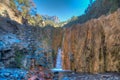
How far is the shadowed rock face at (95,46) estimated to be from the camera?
16781mm

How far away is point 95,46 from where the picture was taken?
18500 millimetres

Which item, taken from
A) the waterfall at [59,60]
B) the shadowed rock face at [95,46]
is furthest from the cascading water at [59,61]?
the shadowed rock face at [95,46]

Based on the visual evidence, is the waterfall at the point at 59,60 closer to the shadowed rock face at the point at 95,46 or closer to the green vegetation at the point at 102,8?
the shadowed rock face at the point at 95,46

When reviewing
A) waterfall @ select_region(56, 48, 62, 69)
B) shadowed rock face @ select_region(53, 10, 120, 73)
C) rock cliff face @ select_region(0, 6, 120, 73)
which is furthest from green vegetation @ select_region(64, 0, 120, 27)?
shadowed rock face @ select_region(53, 10, 120, 73)

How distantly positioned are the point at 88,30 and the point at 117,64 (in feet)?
17.1

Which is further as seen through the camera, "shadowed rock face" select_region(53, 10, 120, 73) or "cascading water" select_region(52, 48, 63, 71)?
"cascading water" select_region(52, 48, 63, 71)

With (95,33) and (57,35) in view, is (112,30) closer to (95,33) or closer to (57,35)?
(95,33)

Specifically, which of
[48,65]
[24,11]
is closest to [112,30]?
[48,65]

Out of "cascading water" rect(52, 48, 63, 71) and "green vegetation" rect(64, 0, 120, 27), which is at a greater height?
"green vegetation" rect(64, 0, 120, 27)

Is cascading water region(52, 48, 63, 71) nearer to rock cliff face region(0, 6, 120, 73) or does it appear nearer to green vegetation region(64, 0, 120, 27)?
rock cliff face region(0, 6, 120, 73)

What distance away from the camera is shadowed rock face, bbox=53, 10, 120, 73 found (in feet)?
55.1

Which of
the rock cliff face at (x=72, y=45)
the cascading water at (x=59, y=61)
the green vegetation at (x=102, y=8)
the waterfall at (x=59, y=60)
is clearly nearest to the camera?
the rock cliff face at (x=72, y=45)

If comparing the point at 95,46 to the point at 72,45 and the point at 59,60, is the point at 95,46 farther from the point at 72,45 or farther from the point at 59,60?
the point at 59,60

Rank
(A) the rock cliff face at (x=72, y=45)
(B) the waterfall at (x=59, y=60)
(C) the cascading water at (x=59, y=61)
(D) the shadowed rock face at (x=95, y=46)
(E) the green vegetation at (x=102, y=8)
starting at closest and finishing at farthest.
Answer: (D) the shadowed rock face at (x=95, y=46)
(A) the rock cliff face at (x=72, y=45)
(C) the cascading water at (x=59, y=61)
(B) the waterfall at (x=59, y=60)
(E) the green vegetation at (x=102, y=8)
